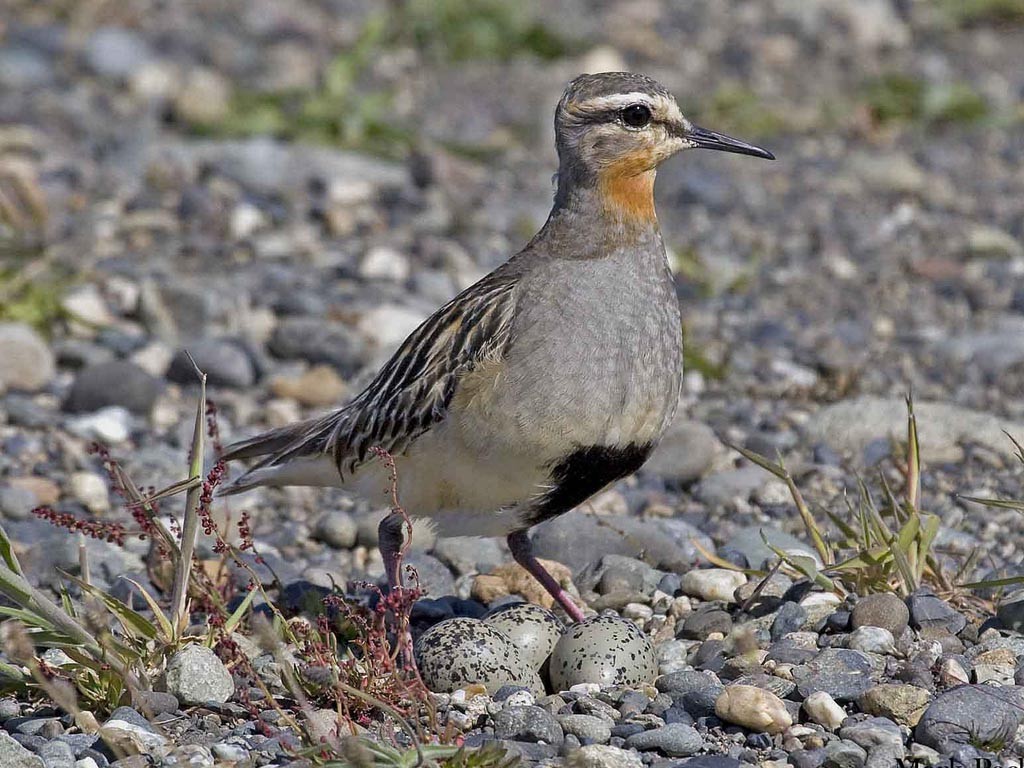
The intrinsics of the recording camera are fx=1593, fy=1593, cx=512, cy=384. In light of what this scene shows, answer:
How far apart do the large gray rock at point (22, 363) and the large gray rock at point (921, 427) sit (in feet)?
13.7

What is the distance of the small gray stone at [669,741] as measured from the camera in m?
4.84

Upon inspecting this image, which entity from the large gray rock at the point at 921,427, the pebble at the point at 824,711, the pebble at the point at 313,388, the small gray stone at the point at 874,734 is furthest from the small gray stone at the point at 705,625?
the pebble at the point at 313,388

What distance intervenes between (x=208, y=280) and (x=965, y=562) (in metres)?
5.60

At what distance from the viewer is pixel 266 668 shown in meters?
5.65

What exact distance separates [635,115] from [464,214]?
16.3 feet

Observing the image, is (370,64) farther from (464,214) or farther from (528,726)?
(528,726)

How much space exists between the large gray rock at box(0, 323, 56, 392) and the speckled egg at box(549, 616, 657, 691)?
14.3ft

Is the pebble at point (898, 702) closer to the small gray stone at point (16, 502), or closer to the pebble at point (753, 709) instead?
the pebble at point (753, 709)

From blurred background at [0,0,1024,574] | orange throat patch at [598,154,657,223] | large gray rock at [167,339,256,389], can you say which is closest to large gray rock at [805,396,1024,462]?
blurred background at [0,0,1024,574]

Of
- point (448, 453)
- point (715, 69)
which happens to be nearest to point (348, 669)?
point (448, 453)

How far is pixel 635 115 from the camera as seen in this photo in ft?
20.0

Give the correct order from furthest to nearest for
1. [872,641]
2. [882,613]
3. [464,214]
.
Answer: [464,214] < [882,613] < [872,641]

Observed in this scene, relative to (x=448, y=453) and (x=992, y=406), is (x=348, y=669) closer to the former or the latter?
(x=448, y=453)

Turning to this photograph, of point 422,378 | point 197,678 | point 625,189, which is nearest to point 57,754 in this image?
point 197,678
